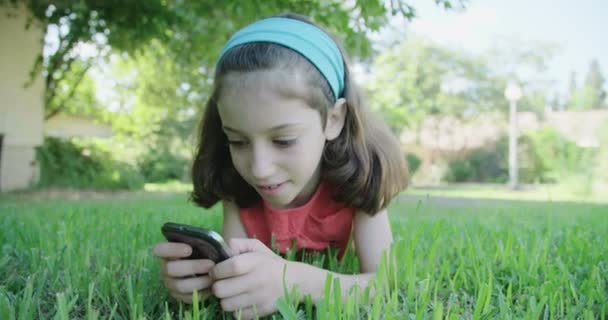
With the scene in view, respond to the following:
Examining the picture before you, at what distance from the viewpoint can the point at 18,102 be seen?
8.34 metres

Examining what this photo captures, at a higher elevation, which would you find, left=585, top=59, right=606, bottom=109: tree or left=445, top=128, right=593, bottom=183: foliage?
left=585, top=59, right=606, bottom=109: tree

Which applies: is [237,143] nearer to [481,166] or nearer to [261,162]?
[261,162]

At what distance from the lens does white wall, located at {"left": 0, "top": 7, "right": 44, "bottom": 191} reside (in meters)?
7.96

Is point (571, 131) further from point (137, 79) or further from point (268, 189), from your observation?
point (268, 189)

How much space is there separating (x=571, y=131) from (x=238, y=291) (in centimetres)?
2538

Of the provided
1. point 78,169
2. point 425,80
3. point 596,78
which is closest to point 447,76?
point 425,80

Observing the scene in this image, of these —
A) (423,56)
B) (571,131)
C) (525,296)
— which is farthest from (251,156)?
(423,56)

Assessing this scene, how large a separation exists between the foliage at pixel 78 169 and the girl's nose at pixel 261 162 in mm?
8086

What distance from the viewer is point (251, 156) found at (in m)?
1.54

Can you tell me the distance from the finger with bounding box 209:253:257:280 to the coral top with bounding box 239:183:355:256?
78cm

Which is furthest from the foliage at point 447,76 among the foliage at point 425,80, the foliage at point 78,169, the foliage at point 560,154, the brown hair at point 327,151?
the brown hair at point 327,151

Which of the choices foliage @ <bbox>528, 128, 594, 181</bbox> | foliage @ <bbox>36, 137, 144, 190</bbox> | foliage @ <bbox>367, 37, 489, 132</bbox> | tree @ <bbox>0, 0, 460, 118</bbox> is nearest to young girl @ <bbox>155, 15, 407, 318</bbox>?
tree @ <bbox>0, 0, 460, 118</bbox>

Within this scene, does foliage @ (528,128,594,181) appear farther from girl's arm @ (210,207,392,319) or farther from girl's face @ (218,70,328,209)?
girl's arm @ (210,207,392,319)

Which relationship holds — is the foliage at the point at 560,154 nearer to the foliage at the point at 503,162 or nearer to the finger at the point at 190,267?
the foliage at the point at 503,162
